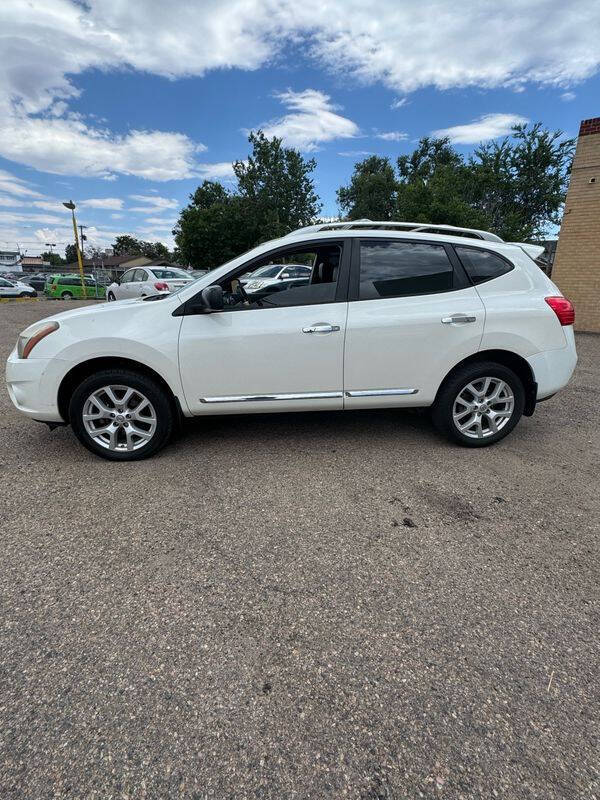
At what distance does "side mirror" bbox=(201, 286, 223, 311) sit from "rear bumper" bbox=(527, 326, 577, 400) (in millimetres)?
2564

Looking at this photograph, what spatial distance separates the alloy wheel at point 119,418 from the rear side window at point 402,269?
1.95m

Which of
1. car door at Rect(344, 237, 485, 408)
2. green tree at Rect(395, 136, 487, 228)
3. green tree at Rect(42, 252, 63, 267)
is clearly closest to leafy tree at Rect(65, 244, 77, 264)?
green tree at Rect(42, 252, 63, 267)

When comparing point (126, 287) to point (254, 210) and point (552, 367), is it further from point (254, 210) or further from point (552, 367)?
point (254, 210)

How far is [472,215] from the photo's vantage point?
23188 mm

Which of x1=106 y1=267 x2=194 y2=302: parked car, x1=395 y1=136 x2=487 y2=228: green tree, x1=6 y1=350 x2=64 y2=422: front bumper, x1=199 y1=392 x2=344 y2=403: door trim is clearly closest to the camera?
x1=6 y1=350 x2=64 y2=422: front bumper

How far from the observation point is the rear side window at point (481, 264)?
3654 mm

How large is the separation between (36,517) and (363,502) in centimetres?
211

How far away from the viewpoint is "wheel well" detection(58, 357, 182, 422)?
3.42m

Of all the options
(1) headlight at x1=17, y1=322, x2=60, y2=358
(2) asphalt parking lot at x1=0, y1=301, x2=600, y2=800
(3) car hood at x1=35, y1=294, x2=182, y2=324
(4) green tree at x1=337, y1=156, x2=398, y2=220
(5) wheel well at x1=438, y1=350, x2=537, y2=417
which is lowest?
(2) asphalt parking lot at x1=0, y1=301, x2=600, y2=800

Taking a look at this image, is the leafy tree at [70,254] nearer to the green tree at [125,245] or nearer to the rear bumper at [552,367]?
the green tree at [125,245]

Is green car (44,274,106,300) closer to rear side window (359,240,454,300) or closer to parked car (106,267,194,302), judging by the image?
parked car (106,267,194,302)

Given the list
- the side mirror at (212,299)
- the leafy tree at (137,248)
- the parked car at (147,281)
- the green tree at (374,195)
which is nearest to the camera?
the side mirror at (212,299)

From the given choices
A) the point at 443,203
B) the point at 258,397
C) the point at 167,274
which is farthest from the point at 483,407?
the point at 443,203

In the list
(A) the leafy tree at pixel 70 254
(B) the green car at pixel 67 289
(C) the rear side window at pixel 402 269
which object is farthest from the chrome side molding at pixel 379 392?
(A) the leafy tree at pixel 70 254
